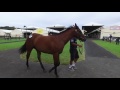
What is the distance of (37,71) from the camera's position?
7641mm

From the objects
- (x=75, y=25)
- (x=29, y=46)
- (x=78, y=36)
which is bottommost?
(x=29, y=46)

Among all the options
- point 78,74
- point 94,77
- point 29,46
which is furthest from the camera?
point 29,46

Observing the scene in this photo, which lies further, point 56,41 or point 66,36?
point 66,36

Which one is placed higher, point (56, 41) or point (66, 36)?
point (66, 36)

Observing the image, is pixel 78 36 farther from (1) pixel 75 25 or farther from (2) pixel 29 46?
(2) pixel 29 46

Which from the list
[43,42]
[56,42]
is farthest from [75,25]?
[43,42]

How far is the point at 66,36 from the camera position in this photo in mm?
7320

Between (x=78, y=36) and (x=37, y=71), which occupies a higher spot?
(x=78, y=36)

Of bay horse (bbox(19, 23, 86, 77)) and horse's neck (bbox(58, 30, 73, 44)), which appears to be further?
horse's neck (bbox(58, 30, 73, 44))

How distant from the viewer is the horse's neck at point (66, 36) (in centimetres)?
726

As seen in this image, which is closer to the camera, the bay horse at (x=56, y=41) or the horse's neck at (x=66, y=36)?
the bay horse at (x=56, y=41)

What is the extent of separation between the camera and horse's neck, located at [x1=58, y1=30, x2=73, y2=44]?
23.8ft
